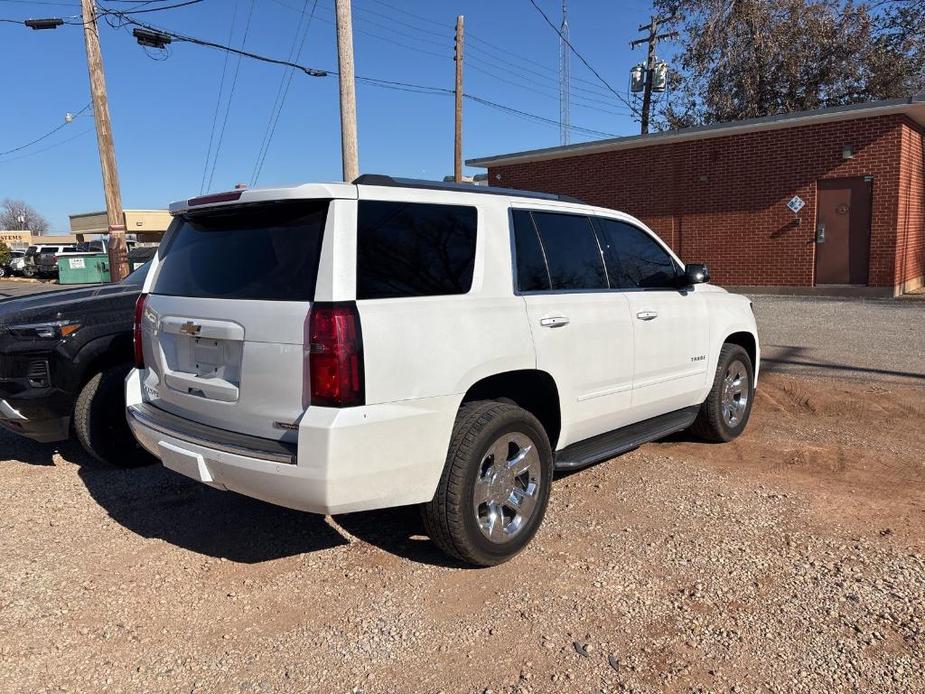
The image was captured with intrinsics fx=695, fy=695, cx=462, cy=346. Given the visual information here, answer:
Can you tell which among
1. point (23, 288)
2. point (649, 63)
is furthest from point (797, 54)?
point (23, 288)

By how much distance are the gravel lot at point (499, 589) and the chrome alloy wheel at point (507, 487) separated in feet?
0.75

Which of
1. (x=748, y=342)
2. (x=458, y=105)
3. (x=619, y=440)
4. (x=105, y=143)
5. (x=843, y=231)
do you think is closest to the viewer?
(x=619, y=440)

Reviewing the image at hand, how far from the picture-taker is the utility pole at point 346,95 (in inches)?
393

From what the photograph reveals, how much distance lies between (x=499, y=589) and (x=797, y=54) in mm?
24944

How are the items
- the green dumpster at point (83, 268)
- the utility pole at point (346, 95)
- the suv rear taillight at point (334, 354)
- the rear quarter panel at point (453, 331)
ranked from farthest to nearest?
the green dumpster at point (83, 268)
the utility pole at point (346, 95)
the rear quarter panel at point (453, 331)
the suv rear taillight at point (334, 354)

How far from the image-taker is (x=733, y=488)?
4.52 m

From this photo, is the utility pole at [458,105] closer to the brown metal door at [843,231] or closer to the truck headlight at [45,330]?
the brown metal door at [843,231]

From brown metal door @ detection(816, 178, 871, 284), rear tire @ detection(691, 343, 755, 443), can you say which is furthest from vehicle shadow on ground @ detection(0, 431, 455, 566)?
brown metal door @ detection(816, 178, 871, 284)

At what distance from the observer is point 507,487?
11.8 feet

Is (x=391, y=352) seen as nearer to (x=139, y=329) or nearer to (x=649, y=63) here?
(x=139, y=329)

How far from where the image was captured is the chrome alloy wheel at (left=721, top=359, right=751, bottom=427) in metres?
5.46

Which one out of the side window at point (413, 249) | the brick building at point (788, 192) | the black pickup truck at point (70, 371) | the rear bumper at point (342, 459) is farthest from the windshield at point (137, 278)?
the brick building at point (788, 192)

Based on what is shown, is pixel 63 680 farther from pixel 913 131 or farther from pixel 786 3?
pixel 786 3

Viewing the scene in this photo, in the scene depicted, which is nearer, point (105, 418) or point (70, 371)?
point (70, 371)
